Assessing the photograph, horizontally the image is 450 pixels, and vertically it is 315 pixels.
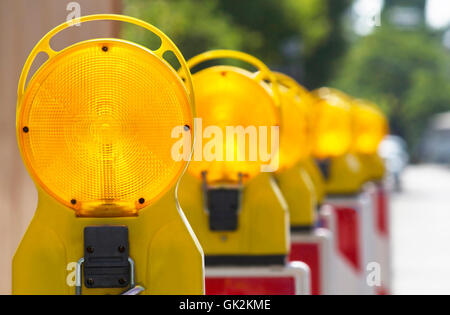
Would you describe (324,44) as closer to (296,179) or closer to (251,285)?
(296,179)

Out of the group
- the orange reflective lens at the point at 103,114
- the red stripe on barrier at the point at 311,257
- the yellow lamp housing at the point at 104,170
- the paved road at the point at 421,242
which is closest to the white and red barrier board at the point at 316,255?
the red stripe on barrier at the point at 311,257

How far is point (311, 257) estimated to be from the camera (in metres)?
5.17

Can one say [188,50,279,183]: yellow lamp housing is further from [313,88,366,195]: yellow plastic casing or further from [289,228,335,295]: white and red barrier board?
[313,88,366,195]: yellow plastic casing

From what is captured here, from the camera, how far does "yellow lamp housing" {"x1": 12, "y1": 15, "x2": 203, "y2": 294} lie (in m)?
2.56

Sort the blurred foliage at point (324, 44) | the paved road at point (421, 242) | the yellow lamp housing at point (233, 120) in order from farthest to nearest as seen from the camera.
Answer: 1. the blurred foliage at point (324, 44)
2. the paved road at point (421, 242)
3. the yellow lamp housing at point (233, 120)

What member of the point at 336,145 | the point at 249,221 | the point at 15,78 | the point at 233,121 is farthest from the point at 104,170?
the point at 336,145

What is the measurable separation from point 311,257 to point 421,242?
11.2m

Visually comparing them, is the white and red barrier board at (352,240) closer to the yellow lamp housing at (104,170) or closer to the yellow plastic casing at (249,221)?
the yellow plastic casing at (249,221)

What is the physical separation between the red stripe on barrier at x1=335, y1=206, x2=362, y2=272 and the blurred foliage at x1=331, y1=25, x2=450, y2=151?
181 ft

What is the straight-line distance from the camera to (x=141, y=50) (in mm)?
2564

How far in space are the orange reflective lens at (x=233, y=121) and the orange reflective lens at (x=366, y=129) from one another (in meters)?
5.17

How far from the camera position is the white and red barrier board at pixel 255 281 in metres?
3.83

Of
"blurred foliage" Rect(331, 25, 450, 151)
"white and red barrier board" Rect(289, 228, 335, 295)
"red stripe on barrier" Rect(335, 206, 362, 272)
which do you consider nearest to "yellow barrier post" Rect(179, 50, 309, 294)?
"white and red barrier board" Rect(289, 228, 335, 295)

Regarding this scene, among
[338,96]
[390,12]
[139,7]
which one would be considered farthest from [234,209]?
[390,12]
